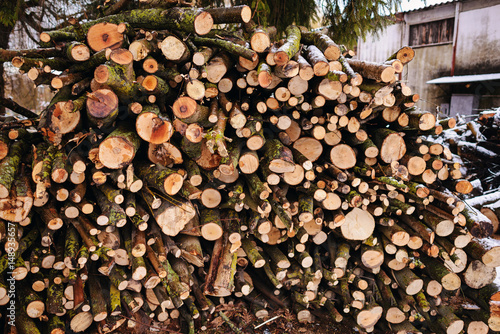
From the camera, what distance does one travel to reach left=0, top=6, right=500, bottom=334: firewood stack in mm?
2369

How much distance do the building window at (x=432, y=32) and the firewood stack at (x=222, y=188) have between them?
11.4m

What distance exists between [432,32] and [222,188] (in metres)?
13.0

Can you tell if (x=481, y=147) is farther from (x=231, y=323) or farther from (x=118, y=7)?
(x=118, y=7)

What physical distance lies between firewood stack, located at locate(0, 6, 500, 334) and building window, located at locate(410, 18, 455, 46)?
11.4 m

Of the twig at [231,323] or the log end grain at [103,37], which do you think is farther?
the twig at [231,323]

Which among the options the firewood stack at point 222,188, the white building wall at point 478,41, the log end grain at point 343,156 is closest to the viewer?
the firewood stack at point 222,188

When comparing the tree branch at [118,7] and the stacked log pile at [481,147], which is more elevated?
the tree branch at [118,7]

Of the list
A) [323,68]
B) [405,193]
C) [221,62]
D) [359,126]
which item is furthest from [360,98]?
[221,62]

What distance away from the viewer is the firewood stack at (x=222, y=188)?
237 cm

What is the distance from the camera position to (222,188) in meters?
2.77

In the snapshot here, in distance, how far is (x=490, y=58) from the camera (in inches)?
428

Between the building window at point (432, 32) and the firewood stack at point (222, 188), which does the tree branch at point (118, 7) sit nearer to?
the firewood stack at point (222, 188)

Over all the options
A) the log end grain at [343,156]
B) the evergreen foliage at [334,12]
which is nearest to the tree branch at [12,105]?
the evergreen foliage at [334,12]

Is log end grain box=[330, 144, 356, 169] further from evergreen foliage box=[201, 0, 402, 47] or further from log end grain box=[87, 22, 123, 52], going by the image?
evergreen foliage box=[201, 0, 402, 47]
